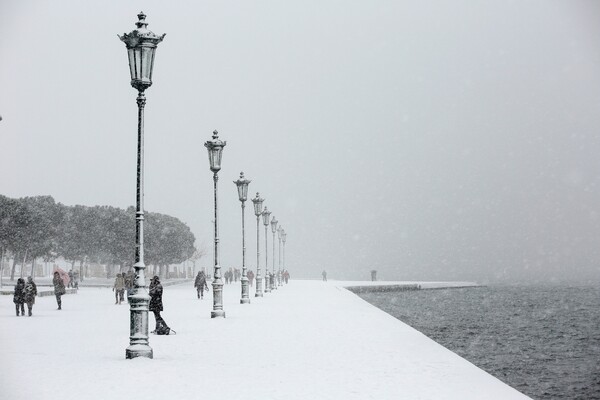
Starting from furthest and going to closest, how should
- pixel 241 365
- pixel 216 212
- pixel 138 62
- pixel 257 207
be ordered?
pixel 257 207 < pixel 216 212 < pixel 138 62 < pixel 241 365

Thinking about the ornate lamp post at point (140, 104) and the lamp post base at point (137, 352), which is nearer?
the lamp post base at point (137, 352)

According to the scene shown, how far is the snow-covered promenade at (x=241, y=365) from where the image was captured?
1062 cm

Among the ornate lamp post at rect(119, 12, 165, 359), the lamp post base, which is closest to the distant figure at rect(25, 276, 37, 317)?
the ornate lamp post at rect(119, 12, 165, 359)

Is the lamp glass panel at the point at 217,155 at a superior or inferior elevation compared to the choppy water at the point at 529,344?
superior

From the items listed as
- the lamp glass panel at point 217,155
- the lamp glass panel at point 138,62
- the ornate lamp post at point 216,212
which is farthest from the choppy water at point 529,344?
the lamp glass panel at point 138,62

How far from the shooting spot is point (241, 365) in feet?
44.2

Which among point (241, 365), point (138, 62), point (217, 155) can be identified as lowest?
point (241, 365)

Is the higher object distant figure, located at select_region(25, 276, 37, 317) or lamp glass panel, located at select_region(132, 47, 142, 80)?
lamp glass panel, located at select_region(132, 47, 142, 80)

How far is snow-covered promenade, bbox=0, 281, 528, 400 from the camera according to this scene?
1062cm

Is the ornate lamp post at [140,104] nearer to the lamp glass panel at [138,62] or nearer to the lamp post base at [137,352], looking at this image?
the lamp glass panel at [138,62]

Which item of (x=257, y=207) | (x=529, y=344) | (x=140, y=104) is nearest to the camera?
(x=140, y=104)

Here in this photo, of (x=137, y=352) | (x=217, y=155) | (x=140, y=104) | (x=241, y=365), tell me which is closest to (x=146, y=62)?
(x=140, y=104)

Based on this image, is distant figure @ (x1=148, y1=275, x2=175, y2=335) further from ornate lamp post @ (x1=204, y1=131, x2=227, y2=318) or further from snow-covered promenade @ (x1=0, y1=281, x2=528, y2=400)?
ornate lamp post @ (x1=204, y1=131, x2=227, y2=318)

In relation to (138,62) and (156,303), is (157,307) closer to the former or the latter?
(156,303)
